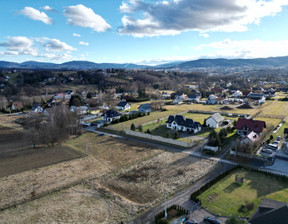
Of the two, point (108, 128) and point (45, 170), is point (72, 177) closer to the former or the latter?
point (45, 170)

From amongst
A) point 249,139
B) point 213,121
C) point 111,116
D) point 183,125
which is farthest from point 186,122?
point 111,116

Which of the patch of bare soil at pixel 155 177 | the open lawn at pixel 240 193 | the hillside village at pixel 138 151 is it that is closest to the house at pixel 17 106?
the hillside village at pixel 138 151

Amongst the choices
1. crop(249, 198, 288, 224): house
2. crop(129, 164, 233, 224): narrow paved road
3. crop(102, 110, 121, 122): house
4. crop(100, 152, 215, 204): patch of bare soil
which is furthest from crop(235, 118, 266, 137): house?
crop(102, 110, 121, 122): house

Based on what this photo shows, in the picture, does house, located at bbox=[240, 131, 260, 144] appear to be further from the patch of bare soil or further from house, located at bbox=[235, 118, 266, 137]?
the patch of bare soil

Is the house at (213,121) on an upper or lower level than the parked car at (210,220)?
upper

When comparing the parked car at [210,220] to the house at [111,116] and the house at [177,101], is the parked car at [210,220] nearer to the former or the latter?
the house at [111,116]
